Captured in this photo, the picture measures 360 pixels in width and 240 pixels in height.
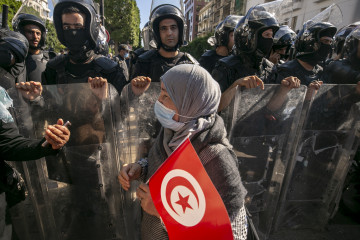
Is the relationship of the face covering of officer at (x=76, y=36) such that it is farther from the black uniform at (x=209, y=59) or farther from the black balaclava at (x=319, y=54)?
the black balaclava at (x=319, y=54)

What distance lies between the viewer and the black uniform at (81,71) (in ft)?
7.04

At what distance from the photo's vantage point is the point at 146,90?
1.76 meters

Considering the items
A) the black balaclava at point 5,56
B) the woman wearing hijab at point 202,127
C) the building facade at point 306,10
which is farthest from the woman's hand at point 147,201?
the building facade at point 306,10

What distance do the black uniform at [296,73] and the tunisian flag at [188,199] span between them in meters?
2.02

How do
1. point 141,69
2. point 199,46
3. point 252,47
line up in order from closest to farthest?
point 252,47, point 141,69, point 199,46

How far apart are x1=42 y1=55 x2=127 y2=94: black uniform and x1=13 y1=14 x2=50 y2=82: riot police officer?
3.24 feet

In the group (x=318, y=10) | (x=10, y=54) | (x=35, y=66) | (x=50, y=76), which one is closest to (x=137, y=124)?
(x=50, y=76)

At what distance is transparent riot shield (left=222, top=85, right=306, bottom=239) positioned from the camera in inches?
74.2

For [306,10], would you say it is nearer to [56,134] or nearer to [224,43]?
[224,43]

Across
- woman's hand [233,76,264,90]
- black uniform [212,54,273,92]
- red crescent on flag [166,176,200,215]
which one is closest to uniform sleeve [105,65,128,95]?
black uniform [212,54,273,92]

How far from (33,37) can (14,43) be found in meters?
1.29

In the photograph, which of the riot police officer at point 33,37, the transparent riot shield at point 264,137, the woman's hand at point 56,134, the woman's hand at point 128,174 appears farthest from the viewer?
the riot police officer at point 33,37

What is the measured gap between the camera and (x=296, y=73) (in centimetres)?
257

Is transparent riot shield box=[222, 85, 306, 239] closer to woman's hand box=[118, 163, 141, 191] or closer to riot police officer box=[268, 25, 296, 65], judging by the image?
woman's hand box=[118, 163, 141, 191]
